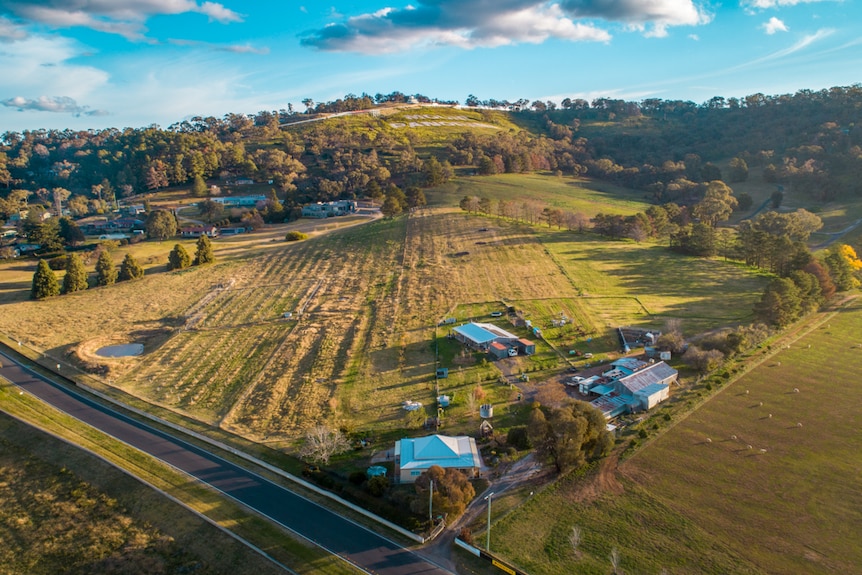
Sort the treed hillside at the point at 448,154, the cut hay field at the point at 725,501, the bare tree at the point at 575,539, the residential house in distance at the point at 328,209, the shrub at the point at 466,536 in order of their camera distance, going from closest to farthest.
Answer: the cut hay field at the point at 725,501 → the bare tree at the point at 575,539 → the shrub at the point at 466,536 → the residential house in distance at the point at 328,209 → the treed hillside at the point at 448,154

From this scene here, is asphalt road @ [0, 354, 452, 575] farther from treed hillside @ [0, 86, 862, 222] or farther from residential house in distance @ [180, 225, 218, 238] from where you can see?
treed hillside @ [0, 86, 862, 222]

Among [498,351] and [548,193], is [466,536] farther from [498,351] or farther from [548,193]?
[548,193]

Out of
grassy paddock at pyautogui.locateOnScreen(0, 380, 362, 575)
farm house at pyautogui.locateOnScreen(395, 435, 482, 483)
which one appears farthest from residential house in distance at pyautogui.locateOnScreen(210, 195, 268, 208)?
farm house at pyautogui.locateOnScreen(395, 435, 482, 483)

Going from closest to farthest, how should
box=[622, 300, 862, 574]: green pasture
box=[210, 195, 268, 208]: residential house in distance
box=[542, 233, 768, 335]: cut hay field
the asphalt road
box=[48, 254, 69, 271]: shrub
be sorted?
the asphalt road < box=[622, 300, 862, 574]: green pasture < box=[542, 233, 768, 335]: cut hay field < box=[48, 254, 69, 271]: shrub < box=[210, 195, 268, 208]: residential house in distance

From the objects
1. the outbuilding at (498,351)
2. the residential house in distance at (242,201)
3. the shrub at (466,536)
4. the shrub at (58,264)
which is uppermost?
the residential house in distance at (242,201)

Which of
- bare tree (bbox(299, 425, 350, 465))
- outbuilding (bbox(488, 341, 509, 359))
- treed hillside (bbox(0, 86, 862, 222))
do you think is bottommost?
bare tree (bbox(299, 425, 350, 465))

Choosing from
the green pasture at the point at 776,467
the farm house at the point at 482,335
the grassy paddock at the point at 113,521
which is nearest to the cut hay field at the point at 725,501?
the green pasture at the point at 776,467

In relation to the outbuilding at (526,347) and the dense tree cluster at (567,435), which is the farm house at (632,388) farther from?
the outbuilding at (526,347)

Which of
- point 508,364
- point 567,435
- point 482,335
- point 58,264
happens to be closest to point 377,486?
point 567,435
